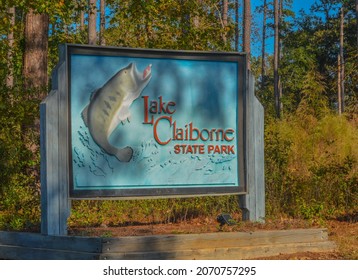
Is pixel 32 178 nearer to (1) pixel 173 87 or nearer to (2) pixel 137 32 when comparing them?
(1) pixel 173 87

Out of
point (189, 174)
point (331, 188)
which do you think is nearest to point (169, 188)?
point (189, 174)

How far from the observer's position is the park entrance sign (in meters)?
9.70

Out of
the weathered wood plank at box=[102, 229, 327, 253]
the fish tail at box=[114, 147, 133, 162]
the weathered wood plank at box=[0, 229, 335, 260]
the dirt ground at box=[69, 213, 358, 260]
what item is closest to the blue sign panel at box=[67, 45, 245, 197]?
the fish tail at box=[114, 147, 133, 162]

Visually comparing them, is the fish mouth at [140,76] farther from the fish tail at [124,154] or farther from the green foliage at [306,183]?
the green foliage at [306,183]

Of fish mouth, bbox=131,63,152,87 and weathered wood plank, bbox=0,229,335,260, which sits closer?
weathered wood plank, bbox=0,229,335,260

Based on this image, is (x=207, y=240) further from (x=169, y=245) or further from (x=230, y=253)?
(x=169, y=245)

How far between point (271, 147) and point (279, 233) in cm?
470

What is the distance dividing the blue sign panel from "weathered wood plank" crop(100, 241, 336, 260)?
4.97 feet

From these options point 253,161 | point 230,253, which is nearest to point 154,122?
point 253,161

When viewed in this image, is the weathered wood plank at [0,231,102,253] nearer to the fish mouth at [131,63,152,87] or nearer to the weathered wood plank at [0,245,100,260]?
the weathered wood plank at [0,245,100,260]

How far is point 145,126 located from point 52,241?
223cm

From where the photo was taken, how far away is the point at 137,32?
19531 millimetres

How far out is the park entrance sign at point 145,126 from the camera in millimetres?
9695
